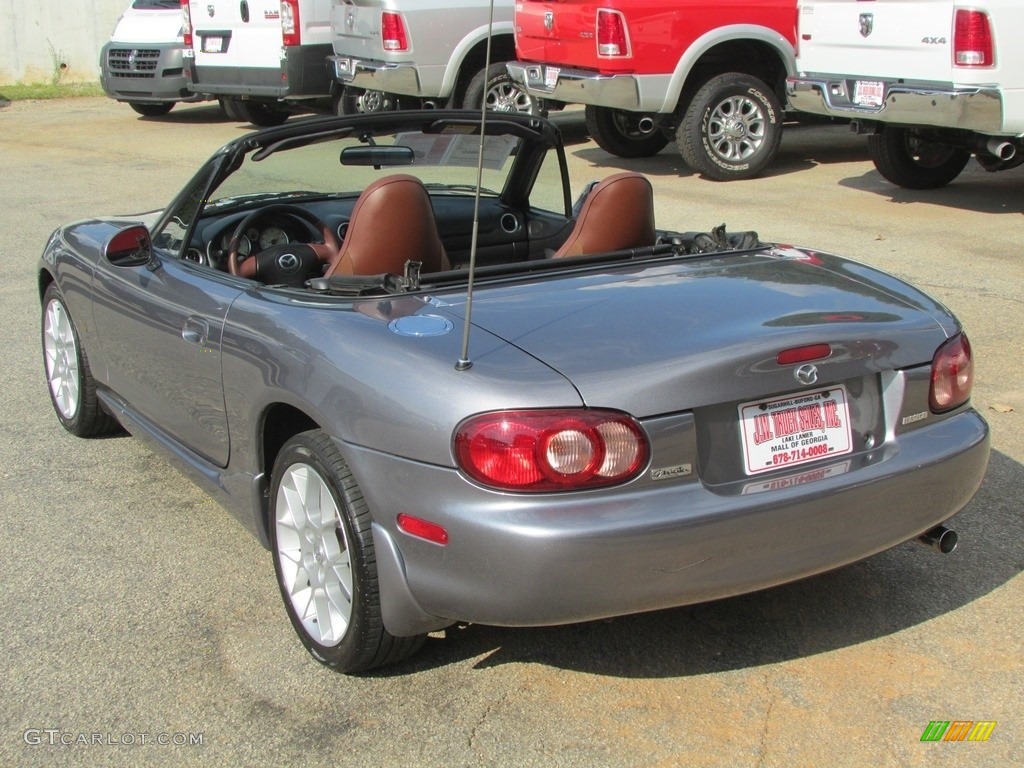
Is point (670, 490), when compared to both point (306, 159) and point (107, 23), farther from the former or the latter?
point (107, 23)

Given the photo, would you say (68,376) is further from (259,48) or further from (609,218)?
(259,48)

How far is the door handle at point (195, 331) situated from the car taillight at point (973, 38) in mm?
6466

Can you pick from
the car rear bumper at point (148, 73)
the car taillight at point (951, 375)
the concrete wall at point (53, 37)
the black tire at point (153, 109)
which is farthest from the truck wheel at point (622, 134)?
the concrete wall at point (53, 37)

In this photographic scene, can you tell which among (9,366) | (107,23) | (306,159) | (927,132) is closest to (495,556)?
(306,159)

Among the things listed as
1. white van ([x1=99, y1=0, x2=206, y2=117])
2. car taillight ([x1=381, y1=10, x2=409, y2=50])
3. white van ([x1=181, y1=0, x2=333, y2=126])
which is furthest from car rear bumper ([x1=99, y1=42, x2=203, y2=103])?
car taillight ([x1=381, y1=10, x2=409, y2=50])

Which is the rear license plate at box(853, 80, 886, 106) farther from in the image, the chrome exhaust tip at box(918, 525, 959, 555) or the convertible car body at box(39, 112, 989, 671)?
the chrome exhaust tip at box(918, 525, 959, 555)

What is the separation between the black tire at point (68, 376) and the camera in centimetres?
516

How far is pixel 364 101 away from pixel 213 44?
2.37 m

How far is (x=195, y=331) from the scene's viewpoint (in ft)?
12.9

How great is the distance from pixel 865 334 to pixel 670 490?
74 cm

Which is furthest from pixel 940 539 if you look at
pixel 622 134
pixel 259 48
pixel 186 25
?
pixel 186 25

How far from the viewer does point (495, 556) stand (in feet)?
9.52

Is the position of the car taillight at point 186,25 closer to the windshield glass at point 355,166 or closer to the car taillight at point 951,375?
the windshield glass at point 355,166

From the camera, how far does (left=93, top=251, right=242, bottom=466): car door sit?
3.89 m
